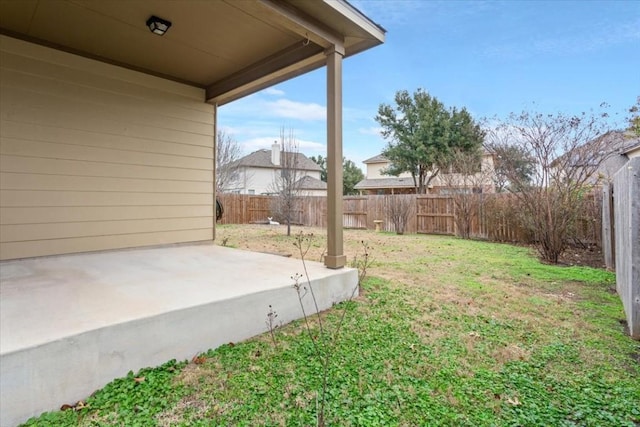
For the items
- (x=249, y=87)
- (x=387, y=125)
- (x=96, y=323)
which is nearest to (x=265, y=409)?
(x=96, y=323)

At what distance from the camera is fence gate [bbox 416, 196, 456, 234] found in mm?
11156

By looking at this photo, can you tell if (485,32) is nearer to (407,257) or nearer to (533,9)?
(533,9)

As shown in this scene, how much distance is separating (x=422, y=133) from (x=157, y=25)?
1883 cm

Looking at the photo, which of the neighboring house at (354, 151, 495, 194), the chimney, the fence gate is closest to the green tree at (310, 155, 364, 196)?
the neighboring house at (354, 151, 495, 194)

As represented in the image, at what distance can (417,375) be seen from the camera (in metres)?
2.16

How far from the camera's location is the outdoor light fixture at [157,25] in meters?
3.43

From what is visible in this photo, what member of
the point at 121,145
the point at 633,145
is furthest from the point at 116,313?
the point at 633,145

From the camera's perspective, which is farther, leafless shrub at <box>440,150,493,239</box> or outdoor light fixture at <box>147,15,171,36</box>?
leafless shrub at <box>440,150,493,239</box>

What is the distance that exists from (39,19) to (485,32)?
15305 mm

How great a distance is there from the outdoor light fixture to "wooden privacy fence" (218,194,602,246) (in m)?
8.63

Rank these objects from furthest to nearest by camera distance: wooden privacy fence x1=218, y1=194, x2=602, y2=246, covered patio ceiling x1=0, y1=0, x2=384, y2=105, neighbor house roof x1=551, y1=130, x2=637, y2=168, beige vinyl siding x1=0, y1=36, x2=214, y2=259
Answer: wooden privacy fence x1=218, y1=194, x2=602, y2=246 < neighbor house roof x1=551, y1=130, x2=637, y2=168 < beige vinyl siding x1=0, y1=36, x2=214, y2=259 < covered patio ceiling x1=0, y1=0, x2=384, y2=105

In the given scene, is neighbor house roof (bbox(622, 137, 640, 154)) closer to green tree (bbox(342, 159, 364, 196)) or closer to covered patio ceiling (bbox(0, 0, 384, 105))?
covered patio ceiling (bbox(0, 0, 384, 105))

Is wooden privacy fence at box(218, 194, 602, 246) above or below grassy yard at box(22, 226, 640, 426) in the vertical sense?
above

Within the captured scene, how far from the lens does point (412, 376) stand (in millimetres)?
2150
